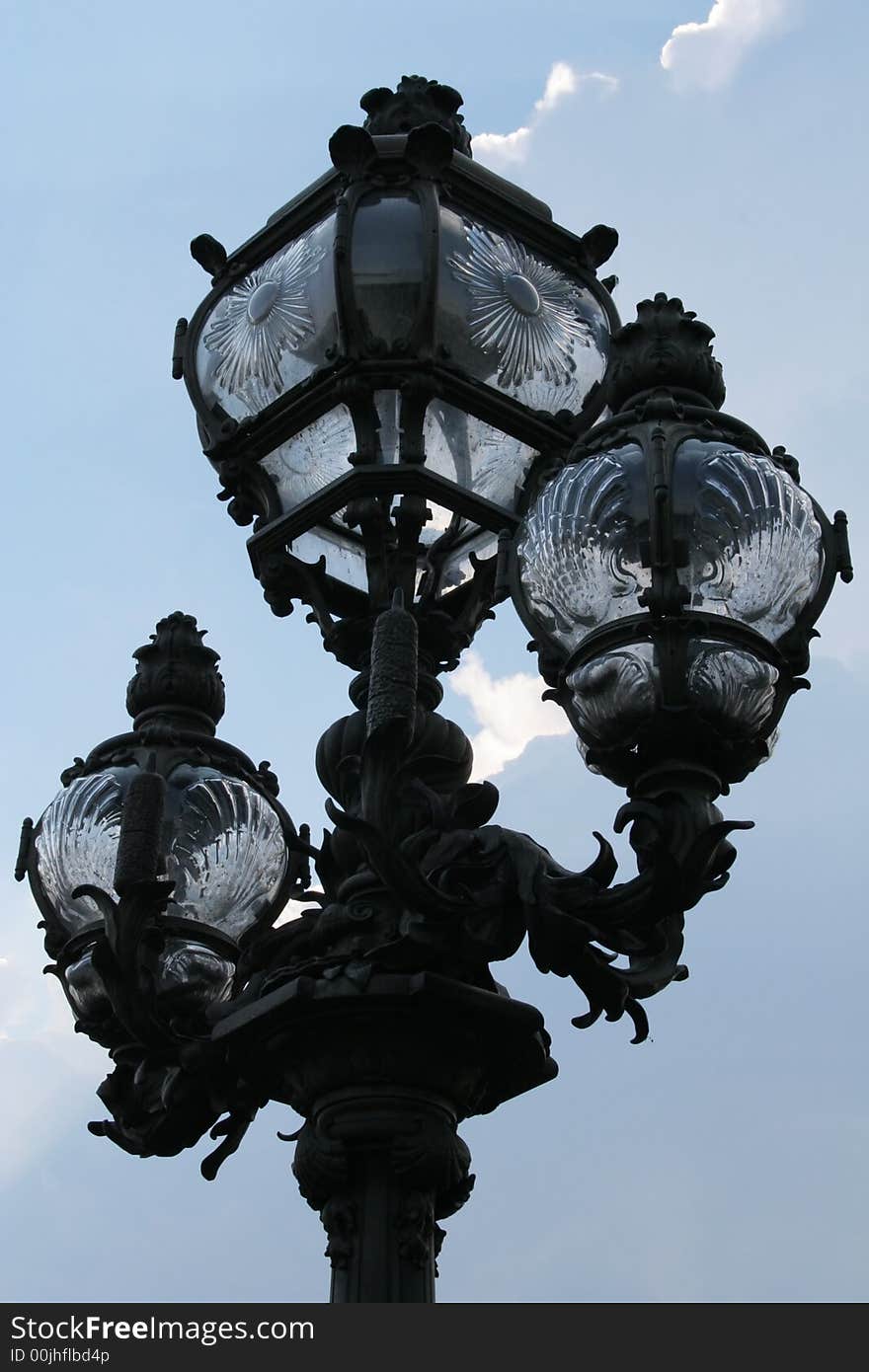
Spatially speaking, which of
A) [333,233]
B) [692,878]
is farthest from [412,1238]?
[333,233]

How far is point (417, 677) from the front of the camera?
4328 millimetres

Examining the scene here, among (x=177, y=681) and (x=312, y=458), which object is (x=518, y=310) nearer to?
(x=312, y=458)

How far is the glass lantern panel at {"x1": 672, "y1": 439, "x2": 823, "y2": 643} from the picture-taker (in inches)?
158

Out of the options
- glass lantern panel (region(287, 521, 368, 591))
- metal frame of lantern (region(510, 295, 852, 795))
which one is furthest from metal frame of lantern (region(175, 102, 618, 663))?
metal frame of lantern (region(510, 295, 852, 795))

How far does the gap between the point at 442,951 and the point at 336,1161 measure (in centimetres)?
47

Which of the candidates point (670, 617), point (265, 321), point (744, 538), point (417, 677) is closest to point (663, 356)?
point (744, 538)

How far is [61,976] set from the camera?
17.0 feet

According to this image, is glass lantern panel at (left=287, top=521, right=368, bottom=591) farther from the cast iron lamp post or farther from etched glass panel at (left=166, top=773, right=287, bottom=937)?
etched glass panel at (left=166, top=773, right=287, bottom=937)

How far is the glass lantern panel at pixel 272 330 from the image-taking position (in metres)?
4.72

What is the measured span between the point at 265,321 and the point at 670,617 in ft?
4.88

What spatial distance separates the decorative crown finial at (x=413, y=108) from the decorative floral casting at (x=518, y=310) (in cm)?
53

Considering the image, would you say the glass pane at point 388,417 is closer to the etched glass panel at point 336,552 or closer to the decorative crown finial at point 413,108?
the etched glass panel at point 336,552

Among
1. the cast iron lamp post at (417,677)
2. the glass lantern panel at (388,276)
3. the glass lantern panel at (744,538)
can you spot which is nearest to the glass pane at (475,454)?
the cast iron lamp post at (417,677)
